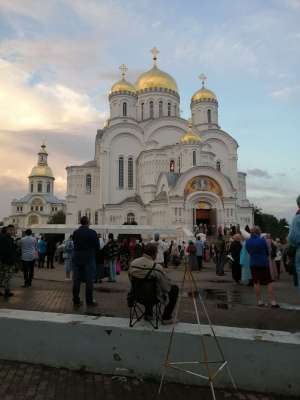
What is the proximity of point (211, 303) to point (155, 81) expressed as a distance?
136 feet

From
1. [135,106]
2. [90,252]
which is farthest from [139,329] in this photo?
[135,106]

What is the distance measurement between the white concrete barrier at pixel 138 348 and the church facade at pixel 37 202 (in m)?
74.4

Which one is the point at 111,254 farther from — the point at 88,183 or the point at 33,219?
the point at 33,219

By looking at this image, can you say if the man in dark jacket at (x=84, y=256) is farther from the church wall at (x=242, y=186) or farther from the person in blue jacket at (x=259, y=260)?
the church wall at (x=242, y=186)

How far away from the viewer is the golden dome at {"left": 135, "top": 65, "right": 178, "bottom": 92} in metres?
45.8

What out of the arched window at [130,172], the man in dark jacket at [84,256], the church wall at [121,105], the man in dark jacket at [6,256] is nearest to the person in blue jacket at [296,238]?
the man in dark jacket at [84,256]

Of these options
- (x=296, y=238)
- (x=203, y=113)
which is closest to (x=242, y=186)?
(x=203, y=113)

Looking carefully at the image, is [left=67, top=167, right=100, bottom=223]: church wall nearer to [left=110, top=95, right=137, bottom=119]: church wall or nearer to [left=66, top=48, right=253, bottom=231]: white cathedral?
[left=66, top=48, right=253, bottom=231]: white cathedral

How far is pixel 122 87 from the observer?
45.5 m

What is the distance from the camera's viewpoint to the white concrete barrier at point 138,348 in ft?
13.2

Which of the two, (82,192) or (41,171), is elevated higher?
(41,171)

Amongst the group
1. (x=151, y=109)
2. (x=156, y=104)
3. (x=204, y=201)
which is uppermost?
(x=156, y=104)

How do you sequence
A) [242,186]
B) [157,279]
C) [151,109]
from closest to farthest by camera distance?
[157,279] → [151,109] → [242,186]

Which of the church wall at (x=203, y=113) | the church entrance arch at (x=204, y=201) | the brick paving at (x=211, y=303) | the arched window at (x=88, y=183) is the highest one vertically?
the church wall at (x=203, y=113)
